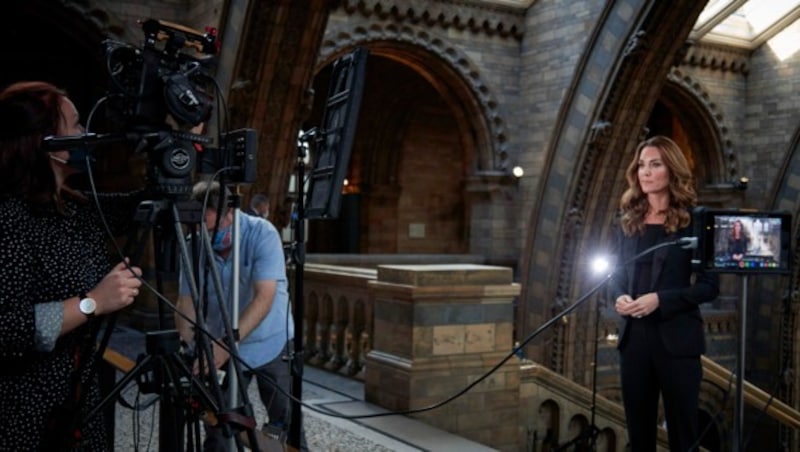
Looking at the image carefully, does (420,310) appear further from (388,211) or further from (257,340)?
(388,211)

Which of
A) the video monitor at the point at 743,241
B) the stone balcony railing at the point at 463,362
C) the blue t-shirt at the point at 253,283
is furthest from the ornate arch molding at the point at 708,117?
the blue t-shirt at the point at 253,283

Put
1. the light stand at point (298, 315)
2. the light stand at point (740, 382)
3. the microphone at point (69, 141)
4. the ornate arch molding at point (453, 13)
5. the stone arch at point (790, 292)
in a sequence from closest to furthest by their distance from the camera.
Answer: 1. the microphone at point (69, 141)
2. the light stand at point (740, 382)
3. the light stand at point (298, 315)
4. the ornate arch molding at point (453, 13)
5. the stone arch at point (790, 292)

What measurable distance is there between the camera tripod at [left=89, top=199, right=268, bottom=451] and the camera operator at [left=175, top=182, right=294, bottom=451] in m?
0.60

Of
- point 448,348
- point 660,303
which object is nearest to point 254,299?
point 660,303

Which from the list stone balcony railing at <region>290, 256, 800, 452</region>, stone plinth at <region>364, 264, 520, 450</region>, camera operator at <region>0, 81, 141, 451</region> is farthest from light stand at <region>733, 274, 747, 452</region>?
stone plinth at <region>364, 264, 520, 450</region>

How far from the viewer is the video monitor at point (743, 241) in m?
2.62

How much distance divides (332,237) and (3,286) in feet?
50.3

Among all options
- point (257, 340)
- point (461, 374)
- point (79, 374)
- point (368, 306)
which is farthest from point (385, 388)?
point (79, 374)

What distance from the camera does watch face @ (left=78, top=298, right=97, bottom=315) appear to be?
179 centimetres

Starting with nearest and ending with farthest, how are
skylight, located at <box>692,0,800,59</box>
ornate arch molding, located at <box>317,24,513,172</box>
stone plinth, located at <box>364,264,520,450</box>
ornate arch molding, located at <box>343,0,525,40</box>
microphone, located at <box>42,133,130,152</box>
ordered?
1. microphone, located at <box>42,133,130,152</box>
2. stone plinth, located at <box>364,264,520,450</box>
3. ornate arch molding, located at <box>317,24,513,172</box>
4. ornate arch molding, located at <box>343,0,525,40</box>
5. skylight, located at <box>692,0,800,59</box>

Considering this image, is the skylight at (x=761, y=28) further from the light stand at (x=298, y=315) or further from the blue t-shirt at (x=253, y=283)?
the blue t-shirt at (x=253, y=283)

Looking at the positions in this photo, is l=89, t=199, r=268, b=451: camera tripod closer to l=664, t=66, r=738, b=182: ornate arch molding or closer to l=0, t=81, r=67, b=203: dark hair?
l=0, t=81, r=67, b=203: dark hair

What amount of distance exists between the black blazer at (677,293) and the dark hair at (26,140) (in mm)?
1831

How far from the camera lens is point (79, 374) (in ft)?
6.15
